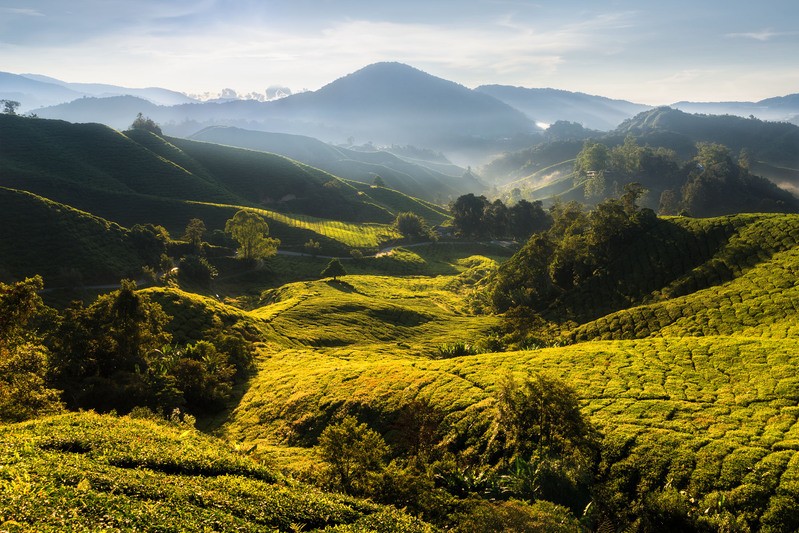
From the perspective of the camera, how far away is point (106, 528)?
1652cm

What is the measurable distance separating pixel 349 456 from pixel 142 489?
1166 centimetres

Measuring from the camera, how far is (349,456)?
87.0ft

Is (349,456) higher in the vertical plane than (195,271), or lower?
lower

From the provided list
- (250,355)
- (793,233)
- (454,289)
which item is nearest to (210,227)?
(454,289)

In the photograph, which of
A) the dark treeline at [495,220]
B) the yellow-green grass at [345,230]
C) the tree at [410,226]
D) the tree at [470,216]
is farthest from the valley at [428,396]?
the tree at [470,216]

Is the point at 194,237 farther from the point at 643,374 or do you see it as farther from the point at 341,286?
the point at 643,374

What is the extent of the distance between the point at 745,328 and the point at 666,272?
2709 cm

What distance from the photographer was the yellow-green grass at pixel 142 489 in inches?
682

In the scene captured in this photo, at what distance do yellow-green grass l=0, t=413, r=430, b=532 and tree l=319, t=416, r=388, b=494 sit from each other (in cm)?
263

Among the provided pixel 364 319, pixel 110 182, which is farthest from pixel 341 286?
pixel 110 182

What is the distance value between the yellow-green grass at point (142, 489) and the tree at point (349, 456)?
263 centimetres

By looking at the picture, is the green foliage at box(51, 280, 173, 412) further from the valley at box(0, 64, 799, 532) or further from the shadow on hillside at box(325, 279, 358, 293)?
the shadow on hillside at box(325, 279, 358, 293)

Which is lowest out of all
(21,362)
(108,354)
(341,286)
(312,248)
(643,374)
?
(341,286)

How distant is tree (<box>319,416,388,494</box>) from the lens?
2631 cm
